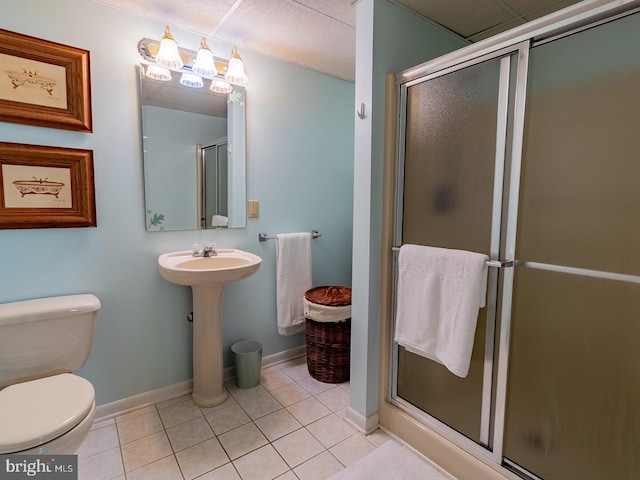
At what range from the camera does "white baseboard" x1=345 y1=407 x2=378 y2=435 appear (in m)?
1.83

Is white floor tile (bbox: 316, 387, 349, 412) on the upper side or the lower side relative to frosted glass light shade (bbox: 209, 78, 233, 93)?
lower

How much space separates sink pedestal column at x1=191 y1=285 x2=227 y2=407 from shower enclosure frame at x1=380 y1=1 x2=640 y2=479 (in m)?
0.97

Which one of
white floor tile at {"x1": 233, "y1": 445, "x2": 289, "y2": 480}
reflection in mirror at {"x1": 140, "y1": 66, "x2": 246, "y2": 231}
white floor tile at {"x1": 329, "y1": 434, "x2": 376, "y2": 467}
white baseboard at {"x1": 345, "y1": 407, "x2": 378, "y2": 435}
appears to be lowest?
white floor tile at {"x1": 233, "y1": 445, "x2": 289, "y2": 480}

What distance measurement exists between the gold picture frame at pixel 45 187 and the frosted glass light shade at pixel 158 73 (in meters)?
0.53

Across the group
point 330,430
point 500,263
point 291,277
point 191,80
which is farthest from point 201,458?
point 191,80

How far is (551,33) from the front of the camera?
3.85ft

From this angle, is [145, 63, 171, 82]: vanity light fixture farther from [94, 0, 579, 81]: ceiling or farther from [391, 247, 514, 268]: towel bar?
[391, 247, 514, 268]: towel bar

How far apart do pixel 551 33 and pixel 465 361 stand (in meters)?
1.23

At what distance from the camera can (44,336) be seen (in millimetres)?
1551

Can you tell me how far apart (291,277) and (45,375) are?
1.45 m

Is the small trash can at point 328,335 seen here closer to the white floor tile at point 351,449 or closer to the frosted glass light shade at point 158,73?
the white floor tile at point 351,449

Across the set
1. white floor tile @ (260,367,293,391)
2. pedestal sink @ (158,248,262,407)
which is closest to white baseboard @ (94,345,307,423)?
pedestal sink @ (158,248,262,407)

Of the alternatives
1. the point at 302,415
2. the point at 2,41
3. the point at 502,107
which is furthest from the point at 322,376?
the point at 2,41

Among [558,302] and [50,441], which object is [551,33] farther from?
[50,441]
